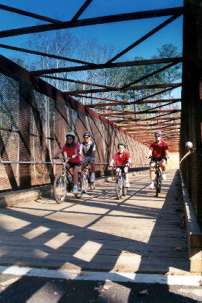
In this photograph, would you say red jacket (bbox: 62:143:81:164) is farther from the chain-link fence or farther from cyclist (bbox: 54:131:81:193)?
the chain-link fence

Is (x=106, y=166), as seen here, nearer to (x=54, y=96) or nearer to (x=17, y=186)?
(x=54, y=96)

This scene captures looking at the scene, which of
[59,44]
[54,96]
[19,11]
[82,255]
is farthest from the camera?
[59,44]

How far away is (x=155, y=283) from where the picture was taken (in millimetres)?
3957

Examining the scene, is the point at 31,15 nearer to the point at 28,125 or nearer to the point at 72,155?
the point at 28,125

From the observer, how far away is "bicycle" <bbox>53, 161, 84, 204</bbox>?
10.6 m

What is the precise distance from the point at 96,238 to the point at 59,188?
5005 mm

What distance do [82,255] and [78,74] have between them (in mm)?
32816

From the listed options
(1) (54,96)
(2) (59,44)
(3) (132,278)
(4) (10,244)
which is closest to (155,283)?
(3) (132,278)

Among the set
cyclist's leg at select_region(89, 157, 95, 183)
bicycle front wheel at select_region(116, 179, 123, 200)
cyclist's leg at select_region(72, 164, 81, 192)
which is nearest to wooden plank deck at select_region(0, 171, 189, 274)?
cyclist's leg at select_region(72, 164, 81, 192)

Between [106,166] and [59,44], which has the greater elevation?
[59,44]

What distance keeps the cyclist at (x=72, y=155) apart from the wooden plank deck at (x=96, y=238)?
2.06 metres

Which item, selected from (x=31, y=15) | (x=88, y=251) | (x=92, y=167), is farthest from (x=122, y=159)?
(x=88, y=251)

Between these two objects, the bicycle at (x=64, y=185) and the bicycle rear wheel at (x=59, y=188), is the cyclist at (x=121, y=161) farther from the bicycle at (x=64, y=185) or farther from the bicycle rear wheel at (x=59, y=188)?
the bicycle rear wheel at (x=59, y=188)

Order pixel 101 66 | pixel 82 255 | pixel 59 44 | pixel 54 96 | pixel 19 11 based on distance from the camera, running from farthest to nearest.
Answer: pixel 59 44 → pixel 54 96 → pixel 101 66 → pixel 19 11 → pixel 82 255
